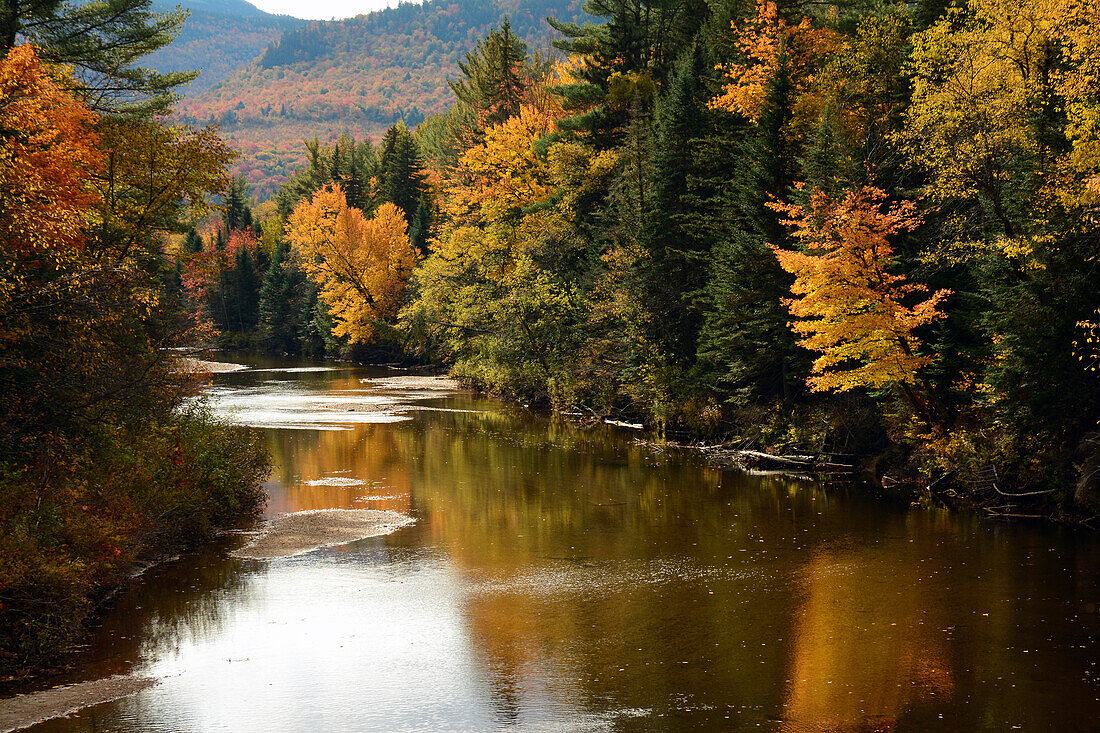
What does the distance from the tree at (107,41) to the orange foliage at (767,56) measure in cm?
1963

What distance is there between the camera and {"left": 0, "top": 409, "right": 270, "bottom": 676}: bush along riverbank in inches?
496

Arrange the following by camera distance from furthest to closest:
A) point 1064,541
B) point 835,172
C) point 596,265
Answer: point 596,265 < point 835,172 < point 1064,541

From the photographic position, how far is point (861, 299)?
23891 millimetres

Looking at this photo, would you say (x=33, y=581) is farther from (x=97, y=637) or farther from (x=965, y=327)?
(x=965, y=327)

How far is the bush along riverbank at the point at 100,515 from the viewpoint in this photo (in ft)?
41.4

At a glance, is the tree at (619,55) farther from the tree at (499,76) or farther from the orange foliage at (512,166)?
the tree at (499,76)

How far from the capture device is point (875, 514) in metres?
21.8

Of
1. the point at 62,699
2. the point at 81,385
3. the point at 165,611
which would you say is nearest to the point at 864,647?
the point at 62,699

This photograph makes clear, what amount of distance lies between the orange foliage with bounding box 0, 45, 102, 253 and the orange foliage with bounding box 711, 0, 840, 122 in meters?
23.0

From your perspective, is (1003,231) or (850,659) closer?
(850,659)

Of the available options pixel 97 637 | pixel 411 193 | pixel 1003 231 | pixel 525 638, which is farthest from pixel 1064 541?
pixel 411 193

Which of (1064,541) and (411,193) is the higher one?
(411,193)

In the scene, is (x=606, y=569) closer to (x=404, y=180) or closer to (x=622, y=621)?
(x=622, y=621)

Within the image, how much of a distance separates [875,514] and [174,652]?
53.4ft
